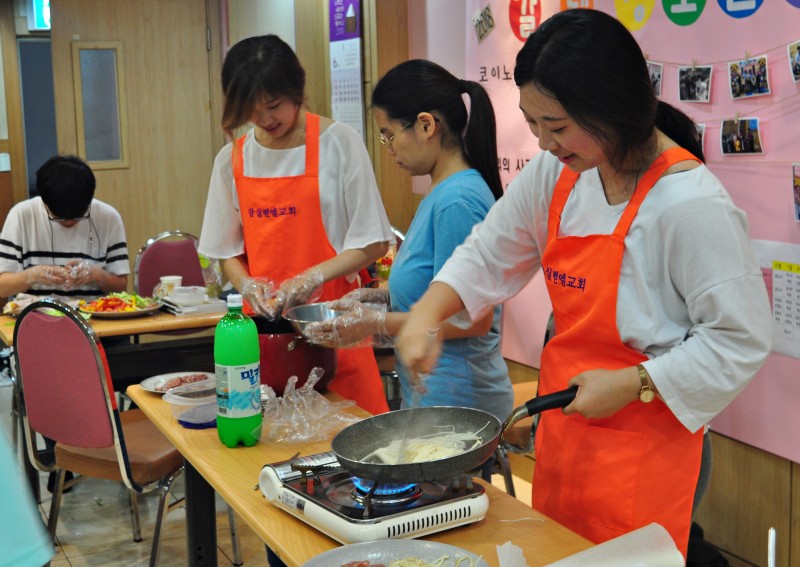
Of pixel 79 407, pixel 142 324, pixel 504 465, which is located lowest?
pixel 504 465

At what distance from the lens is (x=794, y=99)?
9.10 ft

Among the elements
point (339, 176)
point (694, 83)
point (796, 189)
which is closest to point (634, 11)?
point (694, 83)

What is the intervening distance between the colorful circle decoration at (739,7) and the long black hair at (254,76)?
136cm

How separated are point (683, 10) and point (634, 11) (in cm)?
26

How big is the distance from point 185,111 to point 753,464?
5003 mm

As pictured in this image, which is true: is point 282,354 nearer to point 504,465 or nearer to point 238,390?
point 238,390

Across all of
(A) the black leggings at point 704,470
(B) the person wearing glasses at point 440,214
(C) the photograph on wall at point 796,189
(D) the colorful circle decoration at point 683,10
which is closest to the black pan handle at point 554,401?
(A) the black leggings at point 704,470

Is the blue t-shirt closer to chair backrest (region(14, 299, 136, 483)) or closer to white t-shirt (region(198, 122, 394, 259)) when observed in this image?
white t-shirt (region(198, 122, 394, 259))

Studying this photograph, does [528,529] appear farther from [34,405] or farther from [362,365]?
[34,405]

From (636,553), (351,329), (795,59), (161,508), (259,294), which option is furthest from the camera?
(161,508)

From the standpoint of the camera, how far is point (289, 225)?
2785 mm

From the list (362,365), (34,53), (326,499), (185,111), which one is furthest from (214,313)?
(34,53)

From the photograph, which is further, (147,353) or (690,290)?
(147,353)

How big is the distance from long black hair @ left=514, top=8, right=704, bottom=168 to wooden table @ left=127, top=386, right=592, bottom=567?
659mm
